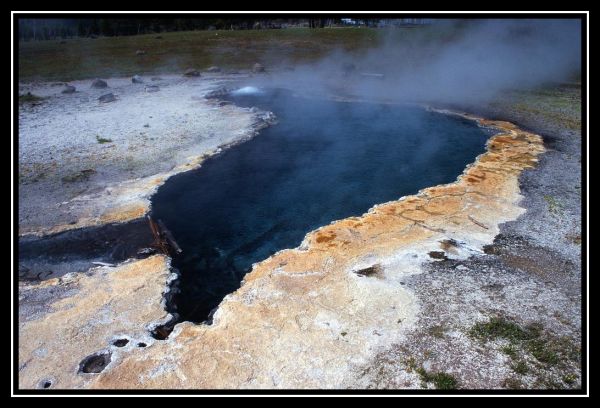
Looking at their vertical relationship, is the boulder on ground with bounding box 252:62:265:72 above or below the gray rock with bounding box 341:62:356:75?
above

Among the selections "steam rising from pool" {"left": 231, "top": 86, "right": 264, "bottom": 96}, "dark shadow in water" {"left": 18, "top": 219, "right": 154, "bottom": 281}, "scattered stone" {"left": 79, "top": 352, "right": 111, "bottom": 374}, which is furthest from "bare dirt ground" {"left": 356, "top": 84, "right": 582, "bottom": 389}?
"steam rising from pool" {"left": 231, "top": 86, "right": 264, "bottom": 96}

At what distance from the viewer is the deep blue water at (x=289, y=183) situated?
6.28m

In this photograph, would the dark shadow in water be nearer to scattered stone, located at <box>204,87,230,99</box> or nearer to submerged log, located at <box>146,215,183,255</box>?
submerged log, located at <box>146,215,183,255</box>

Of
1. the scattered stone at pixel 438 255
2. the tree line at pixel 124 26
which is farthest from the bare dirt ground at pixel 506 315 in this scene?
the tree line at pixel 124 26

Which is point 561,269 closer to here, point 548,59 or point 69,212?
point 69,212

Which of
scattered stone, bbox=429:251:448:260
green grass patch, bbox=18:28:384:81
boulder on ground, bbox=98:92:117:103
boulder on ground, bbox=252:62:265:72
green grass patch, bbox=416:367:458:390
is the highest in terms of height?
green grass patch, bbox=18:28:384:81

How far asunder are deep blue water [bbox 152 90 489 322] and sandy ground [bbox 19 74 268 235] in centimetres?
60

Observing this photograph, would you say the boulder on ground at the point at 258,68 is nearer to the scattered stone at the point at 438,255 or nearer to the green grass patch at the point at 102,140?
the green grass patch at the point at 102,140

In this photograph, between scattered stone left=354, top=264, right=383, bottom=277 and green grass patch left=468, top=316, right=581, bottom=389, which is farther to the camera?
scattered stone left=354, top=264, right=383, bottom=277

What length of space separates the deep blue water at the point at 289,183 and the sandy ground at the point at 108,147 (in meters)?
0.60

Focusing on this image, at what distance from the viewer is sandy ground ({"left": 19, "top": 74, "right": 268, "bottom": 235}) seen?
7.35 meters

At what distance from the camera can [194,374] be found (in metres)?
4.04

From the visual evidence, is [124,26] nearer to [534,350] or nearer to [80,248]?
[80,248]

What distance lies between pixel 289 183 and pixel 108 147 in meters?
4.58
